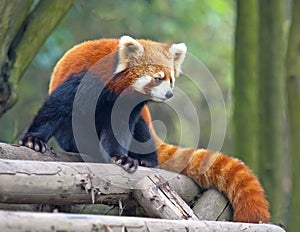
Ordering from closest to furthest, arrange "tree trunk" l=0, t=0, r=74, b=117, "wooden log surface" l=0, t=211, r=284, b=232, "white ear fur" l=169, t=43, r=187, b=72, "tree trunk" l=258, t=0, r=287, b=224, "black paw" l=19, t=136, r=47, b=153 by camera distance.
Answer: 1. "wooden log surface" l=0, t=211, r=284, b=232
2. "black paw" l=19, t=136, r=47, b=153
3. "white ear fur" l=169, t=43, r=187, b=72
4. "tree trunk" l=0, t=0, r=74, b=117
5. "tree trunk" l=258, t=0, r=287, b=224

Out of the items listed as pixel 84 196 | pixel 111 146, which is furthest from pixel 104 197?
pixel 111 146

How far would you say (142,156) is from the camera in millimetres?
3604

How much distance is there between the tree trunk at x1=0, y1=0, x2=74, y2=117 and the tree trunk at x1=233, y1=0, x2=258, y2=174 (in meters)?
1.64

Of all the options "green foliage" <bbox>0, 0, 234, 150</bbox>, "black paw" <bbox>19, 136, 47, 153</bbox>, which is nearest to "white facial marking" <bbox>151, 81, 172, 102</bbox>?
"black paw" <bbox>19, 136, 47, 153</bbox>

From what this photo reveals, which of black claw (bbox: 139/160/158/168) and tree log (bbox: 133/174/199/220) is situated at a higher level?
tree log (bbox: 133/174/199/220)

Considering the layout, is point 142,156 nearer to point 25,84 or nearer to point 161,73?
point 161,73

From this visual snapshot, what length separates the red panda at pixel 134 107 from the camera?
3326 mm

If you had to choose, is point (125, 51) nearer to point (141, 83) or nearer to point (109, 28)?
point (141, 83)

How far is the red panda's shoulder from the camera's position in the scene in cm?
351

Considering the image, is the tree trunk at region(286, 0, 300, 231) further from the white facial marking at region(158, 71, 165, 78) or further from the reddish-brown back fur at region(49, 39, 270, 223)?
the white facial marking at region(158, 71, 165, 78)

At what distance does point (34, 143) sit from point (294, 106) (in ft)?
6.51

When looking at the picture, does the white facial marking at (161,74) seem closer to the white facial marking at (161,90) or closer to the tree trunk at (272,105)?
→ the white facial marking at (161,90)

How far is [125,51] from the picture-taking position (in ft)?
11.3

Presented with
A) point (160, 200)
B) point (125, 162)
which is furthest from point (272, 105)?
point (160, 200)
